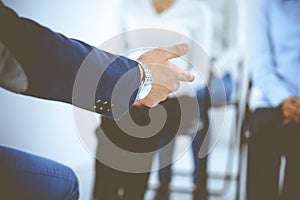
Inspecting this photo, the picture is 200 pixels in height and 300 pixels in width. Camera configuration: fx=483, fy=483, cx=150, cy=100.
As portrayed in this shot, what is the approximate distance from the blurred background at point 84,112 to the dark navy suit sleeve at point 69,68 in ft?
1.00

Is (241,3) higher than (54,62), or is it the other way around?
(241,3)

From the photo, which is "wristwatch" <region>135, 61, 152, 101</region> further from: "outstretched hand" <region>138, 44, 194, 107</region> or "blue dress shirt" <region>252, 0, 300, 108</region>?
"blue dress shirt" <region>252, 0, 300, 108</region>

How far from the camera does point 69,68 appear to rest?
0.61m

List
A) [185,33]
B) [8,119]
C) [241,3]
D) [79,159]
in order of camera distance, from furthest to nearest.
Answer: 1. [241,3]
2. [185,33]
3. [79,159]
4. [8,119]

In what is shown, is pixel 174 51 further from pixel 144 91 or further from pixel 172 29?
pixel 172 29

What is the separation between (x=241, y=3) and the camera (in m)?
1.91

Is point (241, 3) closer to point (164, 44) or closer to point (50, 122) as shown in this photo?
point (164, 44)

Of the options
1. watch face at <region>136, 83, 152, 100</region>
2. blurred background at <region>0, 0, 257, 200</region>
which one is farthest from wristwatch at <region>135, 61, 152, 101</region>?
blurred background at <region>0, 0, 257, 200</region>

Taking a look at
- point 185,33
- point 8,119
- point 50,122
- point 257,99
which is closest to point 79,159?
point 50,122

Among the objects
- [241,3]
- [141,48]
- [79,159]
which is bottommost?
[79,159]

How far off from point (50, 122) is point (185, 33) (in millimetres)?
473

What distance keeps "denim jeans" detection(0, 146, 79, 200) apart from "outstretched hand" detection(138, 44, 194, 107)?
18 cm

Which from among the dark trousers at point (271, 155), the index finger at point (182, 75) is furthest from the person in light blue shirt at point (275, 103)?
the index finger at point (182, 75)

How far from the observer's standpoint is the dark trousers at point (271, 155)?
1.38 m
